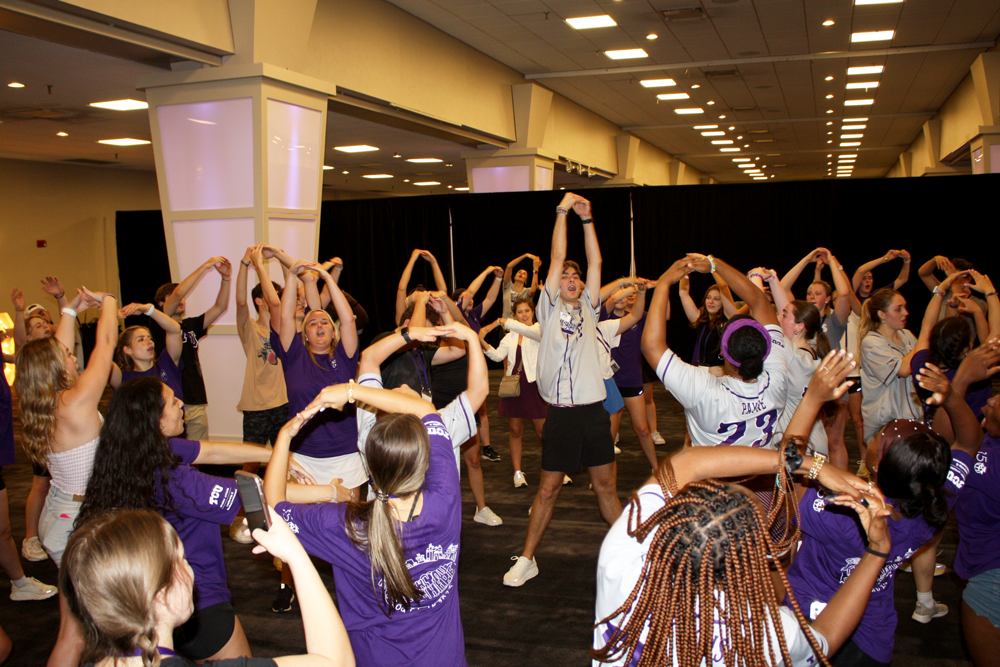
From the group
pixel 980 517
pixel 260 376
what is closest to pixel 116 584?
pixel 980 517

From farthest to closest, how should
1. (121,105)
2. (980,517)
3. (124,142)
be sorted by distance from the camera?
(124,142) < (121,105) < (980,517)

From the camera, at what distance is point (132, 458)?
6.55 ft

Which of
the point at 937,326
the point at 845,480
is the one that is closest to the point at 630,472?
the point at 937,326

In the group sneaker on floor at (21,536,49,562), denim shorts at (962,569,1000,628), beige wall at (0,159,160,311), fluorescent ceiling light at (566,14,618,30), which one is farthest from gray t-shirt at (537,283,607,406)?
A: beige wall at (0,159,160,311)

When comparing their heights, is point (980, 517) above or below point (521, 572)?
above

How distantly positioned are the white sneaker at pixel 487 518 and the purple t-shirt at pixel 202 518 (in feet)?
7.71

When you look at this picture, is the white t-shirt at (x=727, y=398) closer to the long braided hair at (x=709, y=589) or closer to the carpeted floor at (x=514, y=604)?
the carpeted floor at (x=514, y=604)

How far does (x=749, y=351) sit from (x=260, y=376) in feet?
10.3

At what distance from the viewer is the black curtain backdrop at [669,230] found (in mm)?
8398

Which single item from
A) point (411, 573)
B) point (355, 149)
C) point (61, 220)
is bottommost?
point (411, 573)

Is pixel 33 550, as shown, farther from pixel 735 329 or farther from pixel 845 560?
pixel 845 560

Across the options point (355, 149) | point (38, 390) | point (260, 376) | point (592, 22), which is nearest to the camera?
point (38, 390)

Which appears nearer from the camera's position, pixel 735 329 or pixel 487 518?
pixel 735 329

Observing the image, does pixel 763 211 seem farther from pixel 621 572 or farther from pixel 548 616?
pixel 621 572
